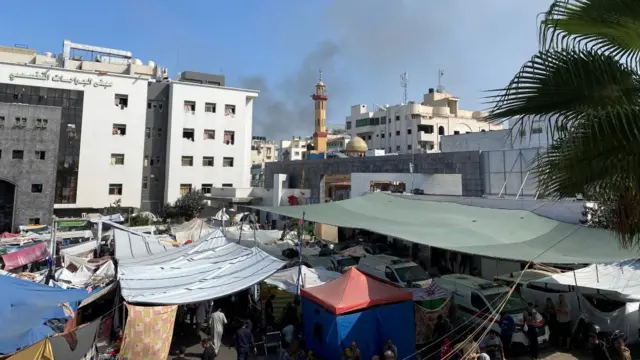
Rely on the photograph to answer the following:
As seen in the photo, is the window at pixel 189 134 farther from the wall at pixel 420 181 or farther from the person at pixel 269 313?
the person at pixel 269 313

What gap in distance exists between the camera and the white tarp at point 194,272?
8625mm

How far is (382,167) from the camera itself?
25.9 metres

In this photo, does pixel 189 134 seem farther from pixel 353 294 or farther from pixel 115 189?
pixel 353 294

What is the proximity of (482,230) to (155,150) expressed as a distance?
32877 millimetres

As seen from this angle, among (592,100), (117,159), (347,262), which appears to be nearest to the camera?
(592,100)

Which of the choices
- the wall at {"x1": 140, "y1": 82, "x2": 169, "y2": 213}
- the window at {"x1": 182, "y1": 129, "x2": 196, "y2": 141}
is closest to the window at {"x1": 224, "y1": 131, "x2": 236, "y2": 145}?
the window at {"x1": 182, "y1": 129, "x2": 196, "y2": 141}

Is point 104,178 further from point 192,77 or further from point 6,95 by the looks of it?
point 192,77

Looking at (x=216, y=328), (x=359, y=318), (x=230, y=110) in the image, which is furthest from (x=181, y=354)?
(x=230, y=110)

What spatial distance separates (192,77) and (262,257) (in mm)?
35873

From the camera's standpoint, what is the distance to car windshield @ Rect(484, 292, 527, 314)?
980 cm

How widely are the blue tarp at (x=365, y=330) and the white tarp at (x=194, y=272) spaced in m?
1.81

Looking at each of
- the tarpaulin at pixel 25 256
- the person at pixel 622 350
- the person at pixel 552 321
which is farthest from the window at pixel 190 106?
the person at pixel 622 350

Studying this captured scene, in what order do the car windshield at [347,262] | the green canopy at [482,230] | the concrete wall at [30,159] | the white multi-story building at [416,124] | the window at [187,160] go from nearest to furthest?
the green canopy at [482,230] → the car windshield at [347,262] → the concrete wall at [30,159] → the window at [187,160] → the white multi-story building at [416,124]

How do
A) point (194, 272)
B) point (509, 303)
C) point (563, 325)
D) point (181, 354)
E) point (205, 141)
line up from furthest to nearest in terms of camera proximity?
point (205, 141) → point (194, 272) → point (509, 303) → point (563, 325) → point (181, 354)
